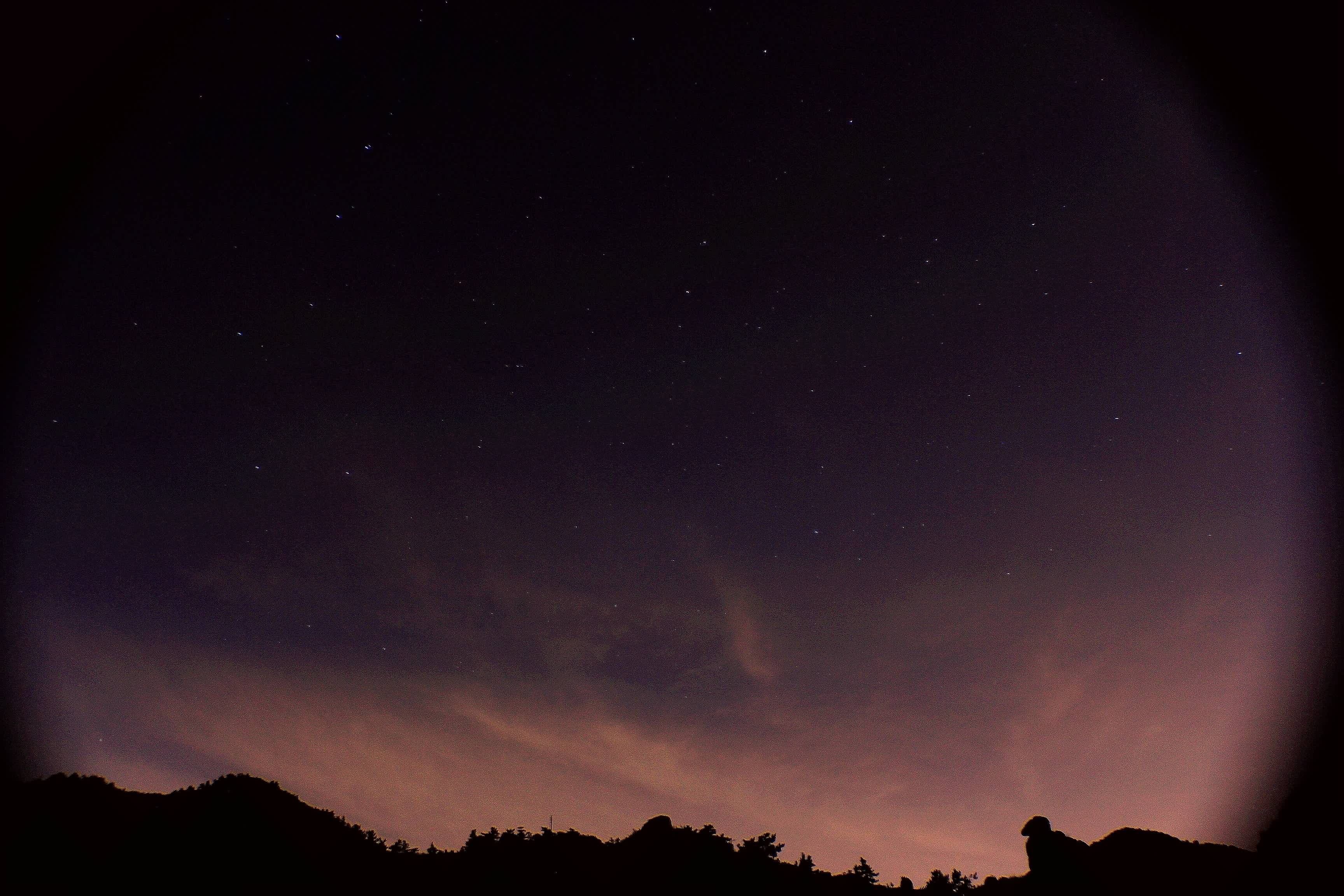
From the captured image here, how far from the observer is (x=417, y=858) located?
17.7m

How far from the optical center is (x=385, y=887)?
15.0m

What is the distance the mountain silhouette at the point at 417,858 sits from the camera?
1128 cm

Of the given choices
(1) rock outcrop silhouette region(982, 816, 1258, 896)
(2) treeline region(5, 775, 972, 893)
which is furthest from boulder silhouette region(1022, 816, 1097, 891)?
(2) treeline region(5, 775, 972, 893)

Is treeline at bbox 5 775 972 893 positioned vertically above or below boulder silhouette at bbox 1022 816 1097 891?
below

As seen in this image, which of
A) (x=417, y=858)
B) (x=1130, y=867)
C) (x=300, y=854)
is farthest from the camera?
(x=1130, y=867)

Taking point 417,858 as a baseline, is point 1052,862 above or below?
above

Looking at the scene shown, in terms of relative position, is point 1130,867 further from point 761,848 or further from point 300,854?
point 300,854

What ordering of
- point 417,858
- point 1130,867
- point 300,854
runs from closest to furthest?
point 300,854, point 417,858, point 1130,867

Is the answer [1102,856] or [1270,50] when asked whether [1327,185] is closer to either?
[1270,50]

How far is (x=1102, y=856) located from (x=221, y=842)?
91.5 ft

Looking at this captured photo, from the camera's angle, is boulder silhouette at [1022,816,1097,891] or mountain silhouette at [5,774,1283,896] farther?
boulder silhouette at [1022,816,1097,891]

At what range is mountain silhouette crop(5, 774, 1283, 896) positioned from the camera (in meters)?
11.3

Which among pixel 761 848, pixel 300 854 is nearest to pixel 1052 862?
pixel 761 848

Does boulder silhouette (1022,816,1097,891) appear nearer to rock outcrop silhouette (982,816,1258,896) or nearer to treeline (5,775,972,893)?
rock outcrop silhouette (982,816,1258,896)
